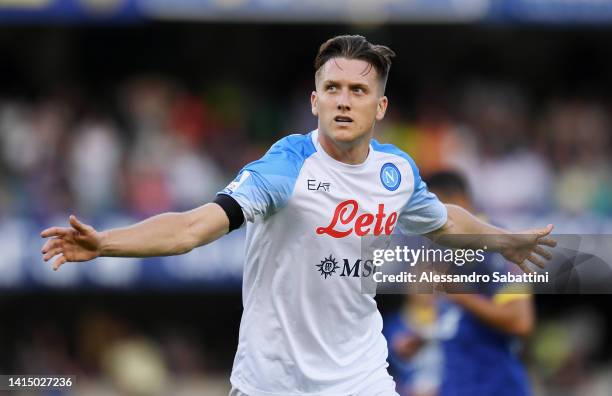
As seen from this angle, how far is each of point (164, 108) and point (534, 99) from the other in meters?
4.97

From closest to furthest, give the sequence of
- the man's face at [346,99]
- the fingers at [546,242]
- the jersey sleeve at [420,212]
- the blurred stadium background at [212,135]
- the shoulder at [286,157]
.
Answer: the shoulder at [286,157] < the man's face at [346,99] < the jersey sleeve at [420,212] < the fingers at [546,242] < the blurred stadium background at [212,135]

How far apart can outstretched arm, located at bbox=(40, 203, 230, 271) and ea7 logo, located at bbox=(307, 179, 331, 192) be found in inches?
23.4

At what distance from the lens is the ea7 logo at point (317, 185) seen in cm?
623

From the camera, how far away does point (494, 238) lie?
6.89 metres

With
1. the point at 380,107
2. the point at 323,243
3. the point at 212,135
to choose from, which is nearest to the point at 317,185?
the point at 323,243

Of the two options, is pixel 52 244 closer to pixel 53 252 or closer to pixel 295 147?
pixel 53 252

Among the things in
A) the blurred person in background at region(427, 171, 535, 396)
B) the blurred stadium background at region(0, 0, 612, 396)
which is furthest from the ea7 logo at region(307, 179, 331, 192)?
the blurred stadium background at region(0, 0, 612, 396)

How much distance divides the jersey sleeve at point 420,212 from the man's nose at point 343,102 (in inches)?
23.3

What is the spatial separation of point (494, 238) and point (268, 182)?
1525 mm

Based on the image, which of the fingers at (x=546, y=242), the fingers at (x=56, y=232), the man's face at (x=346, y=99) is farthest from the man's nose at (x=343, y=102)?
the fingers at (x=56, y=232)

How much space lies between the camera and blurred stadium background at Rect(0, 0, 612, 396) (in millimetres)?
14734

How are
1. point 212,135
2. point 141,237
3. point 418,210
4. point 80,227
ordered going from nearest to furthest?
1. point 80,227
2. point 141,237
3. point 418,210
4. point 212,135

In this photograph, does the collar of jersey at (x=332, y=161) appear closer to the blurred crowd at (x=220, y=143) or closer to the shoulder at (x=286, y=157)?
the shoulder at (x=286, y=157)

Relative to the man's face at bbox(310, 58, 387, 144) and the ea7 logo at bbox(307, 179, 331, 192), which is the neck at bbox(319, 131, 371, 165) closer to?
the man's face at bbox(310, 58, 387, 144)
